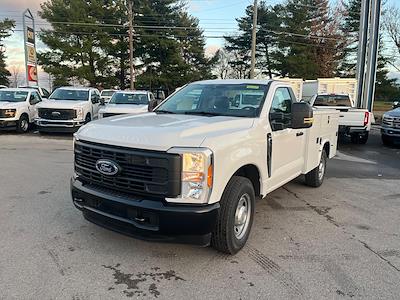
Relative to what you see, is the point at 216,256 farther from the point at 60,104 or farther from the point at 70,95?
the point at 70,95

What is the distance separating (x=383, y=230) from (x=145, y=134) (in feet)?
11.2

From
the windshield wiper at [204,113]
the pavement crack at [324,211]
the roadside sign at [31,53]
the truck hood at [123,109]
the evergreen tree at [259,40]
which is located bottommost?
the pavement crack at [324,211]

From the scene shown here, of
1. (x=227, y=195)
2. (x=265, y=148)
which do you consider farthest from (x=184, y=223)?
(x=265, y=148)

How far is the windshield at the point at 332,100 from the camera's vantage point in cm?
1544

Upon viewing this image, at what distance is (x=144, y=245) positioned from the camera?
4219mm

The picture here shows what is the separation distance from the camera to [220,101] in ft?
16.4

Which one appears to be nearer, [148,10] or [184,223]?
[184,223]

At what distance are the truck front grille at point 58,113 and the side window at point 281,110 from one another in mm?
10293

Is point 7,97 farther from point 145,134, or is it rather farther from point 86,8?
point 86,8

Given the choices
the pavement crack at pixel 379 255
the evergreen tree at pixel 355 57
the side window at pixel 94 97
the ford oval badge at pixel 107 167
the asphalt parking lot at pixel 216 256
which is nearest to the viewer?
the asphalt parking lot at pixel 216 256

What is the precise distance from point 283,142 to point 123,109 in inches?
394

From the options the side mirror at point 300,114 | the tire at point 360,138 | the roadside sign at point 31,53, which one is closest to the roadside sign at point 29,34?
the roadside sign at point 31,53

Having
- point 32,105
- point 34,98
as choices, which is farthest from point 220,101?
point 34,98

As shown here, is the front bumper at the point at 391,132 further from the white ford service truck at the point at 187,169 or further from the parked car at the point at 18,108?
the parked car at the point at 18,108
